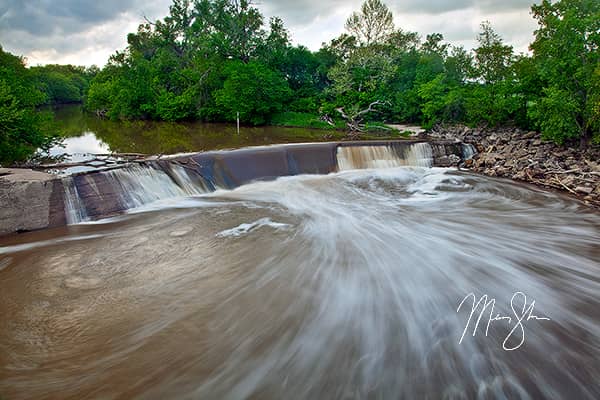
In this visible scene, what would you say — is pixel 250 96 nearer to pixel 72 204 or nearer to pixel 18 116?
pixel 18 116

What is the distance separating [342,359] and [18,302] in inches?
178

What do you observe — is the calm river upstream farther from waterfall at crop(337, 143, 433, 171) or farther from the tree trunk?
waterfall at crop(337, 143, 433, 171)

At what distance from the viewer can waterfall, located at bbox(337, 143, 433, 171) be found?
13.2 meters

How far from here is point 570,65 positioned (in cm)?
1062

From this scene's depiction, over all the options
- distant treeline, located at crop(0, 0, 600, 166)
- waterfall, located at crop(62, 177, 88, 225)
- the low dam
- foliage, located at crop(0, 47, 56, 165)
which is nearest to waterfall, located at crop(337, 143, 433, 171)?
the low dam

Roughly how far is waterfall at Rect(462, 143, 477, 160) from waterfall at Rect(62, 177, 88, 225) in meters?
14.0

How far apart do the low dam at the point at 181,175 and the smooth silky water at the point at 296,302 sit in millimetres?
249

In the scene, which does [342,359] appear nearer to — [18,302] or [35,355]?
[35,355]

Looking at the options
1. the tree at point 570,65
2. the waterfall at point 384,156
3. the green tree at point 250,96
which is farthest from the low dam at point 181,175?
the green tree at point 250,96

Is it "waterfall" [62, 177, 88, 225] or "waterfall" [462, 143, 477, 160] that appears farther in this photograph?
"waterfall" [462, 143, 477, 160]

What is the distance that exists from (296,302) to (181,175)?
665 cm

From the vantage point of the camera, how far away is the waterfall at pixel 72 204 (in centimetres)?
737

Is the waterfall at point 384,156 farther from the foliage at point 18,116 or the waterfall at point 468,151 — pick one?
the foliage at point 18,116

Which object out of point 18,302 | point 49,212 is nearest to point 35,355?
point 18,302
